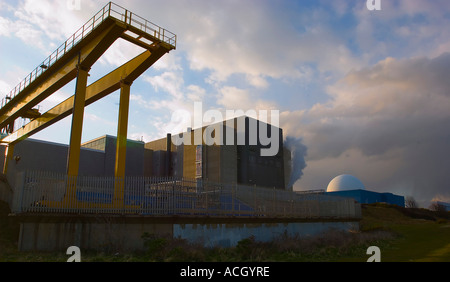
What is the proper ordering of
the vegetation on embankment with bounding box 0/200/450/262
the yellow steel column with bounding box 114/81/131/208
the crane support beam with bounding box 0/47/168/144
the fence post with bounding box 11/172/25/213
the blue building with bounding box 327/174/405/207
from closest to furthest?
the vegetation on embankment with bounding box 0/200/450/262 < the fence post with bounding box 11/172/25/213 < the yellow steel column with bounding box 114/81/131/208 < the crane support beam with bounding box 0/47/168/144 < the blue building with bounding box 327/174/405/207

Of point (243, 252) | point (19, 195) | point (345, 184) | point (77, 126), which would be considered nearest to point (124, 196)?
point (19, 195)

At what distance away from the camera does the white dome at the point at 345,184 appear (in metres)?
70.7

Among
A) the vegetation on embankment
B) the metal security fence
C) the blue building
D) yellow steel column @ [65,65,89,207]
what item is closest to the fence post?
the metal security fence

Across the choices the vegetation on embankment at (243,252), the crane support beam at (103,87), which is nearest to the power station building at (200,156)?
the crane support beam at (103,87)

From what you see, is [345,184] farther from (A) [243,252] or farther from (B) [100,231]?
(B) [100,231]

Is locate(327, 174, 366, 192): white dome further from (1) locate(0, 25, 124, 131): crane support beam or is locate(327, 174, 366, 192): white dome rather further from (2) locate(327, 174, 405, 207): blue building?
(1) locate(0, 25, 124, 131): crane support beam

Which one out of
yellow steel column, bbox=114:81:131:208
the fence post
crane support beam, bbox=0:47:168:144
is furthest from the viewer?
crane support beam, bbox=0:47:168:144

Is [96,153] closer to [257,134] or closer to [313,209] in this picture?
[257,134]

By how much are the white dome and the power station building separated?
918 inches

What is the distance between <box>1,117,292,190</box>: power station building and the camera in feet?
128

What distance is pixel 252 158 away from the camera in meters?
47.1

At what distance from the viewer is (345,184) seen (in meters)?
71.1
